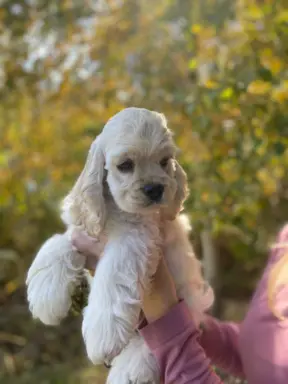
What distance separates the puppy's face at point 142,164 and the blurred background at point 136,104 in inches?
35.8

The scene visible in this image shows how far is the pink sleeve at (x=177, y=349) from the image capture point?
143 centimetres

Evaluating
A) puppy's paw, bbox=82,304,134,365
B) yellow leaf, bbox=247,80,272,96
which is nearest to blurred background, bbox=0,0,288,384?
yellow leaf, bbox=247,80,272,96

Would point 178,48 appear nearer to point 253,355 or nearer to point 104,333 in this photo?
point 253,355

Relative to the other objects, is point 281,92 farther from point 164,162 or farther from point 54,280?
point 54,280

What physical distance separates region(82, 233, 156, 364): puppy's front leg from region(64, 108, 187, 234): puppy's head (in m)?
0.10

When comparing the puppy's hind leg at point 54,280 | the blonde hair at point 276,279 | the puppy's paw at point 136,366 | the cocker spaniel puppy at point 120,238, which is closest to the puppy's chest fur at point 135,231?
the cocker spaniel puppy at point 120,238

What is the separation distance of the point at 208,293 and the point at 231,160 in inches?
46.8

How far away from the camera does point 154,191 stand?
138cm

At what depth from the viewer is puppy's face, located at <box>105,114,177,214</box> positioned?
1.38m

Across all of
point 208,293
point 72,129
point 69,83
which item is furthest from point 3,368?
point 208,293

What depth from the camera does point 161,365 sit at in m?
1.47

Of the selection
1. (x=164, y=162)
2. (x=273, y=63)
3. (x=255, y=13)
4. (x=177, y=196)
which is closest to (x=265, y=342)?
(x=177, y=196)

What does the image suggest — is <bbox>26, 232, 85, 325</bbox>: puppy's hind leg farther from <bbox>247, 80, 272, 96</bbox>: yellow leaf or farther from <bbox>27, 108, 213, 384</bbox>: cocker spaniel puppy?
<bbox>247, 80, 272, 96</bbox>: yellow leaf

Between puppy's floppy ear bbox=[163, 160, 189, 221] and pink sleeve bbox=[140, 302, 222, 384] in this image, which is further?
puppy's floppy ear bbox=[163, 160, 189, 221]
